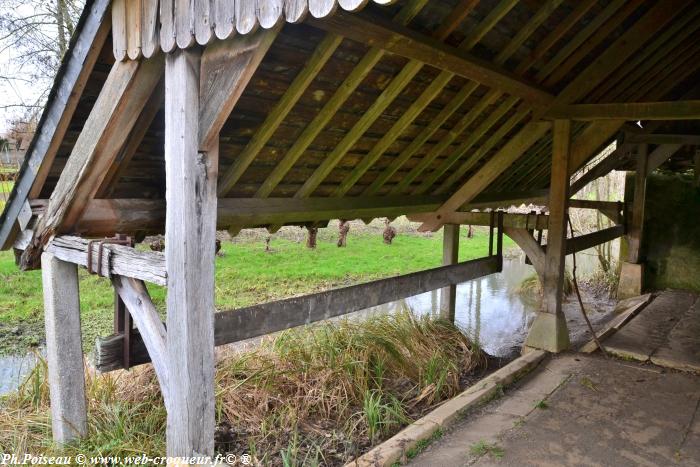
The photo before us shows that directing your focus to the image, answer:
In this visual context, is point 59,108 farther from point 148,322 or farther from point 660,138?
point 660,138

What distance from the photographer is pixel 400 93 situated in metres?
3.70

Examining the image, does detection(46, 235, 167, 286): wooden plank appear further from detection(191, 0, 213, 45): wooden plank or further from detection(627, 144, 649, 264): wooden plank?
detection(627, 144, 649, 264): wooden plank

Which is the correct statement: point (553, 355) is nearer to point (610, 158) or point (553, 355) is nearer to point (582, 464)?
point (582, 464)

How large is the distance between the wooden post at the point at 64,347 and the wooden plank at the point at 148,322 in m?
0.71

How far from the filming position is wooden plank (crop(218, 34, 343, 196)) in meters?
2.85

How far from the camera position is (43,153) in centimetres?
299

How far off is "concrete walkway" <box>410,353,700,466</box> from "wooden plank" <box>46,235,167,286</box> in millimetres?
1887

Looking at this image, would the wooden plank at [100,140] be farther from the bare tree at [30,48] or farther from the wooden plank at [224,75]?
the bare tree at [30,48]


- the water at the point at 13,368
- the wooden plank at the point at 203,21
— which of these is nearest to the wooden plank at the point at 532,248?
the wooden plank at the point at 203,21

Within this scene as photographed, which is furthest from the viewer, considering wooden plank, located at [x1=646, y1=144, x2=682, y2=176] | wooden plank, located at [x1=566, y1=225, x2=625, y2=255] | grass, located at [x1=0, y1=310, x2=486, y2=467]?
wooden plank, located at [x1=646, y1=144, x2=682, y2=176]

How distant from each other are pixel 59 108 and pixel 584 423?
3.86 metres

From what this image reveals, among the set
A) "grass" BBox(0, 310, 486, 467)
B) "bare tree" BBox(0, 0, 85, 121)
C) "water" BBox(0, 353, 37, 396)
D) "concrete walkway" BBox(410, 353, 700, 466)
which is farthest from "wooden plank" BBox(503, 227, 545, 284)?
"bare tree" BBox(0, 0, 85, 121)

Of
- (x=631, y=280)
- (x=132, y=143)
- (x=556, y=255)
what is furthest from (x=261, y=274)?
(x=132, y=143)

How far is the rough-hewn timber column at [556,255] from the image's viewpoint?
4738 millimetres
